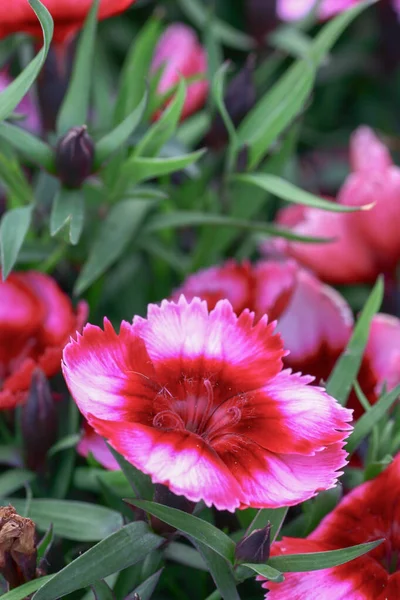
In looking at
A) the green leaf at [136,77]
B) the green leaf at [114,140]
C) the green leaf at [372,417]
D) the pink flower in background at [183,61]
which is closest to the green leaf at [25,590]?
the green leaf at [372,417]

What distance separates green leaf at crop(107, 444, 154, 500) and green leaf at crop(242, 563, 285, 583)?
0.08 meters

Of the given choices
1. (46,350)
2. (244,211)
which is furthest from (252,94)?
(46,350)

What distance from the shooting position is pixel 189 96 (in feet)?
3.34

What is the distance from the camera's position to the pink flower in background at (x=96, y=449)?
63cm

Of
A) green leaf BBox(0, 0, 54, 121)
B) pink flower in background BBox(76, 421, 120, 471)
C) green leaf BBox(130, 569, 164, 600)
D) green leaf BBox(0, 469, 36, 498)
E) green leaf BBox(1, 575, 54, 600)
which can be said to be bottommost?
green leaf BBox(0, 469, 36, 498)

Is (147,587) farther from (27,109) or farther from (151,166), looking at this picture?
(27,109)

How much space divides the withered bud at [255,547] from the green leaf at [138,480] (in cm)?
7

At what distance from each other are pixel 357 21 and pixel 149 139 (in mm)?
722

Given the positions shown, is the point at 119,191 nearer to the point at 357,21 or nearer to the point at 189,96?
the point at 189,96

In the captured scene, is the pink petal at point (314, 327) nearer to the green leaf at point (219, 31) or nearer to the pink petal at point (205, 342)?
the pink petal at point (205, 342)

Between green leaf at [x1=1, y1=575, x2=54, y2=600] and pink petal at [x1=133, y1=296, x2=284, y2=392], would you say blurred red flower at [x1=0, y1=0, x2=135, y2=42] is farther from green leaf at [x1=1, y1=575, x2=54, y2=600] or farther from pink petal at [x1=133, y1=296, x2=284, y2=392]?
green leaf at [x1=1, y1=575, x2=54, y2=600]

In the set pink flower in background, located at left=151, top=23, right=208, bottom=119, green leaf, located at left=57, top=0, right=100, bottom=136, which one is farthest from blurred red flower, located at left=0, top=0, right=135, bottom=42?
pink flower in background, located at left=151, top=23, right=208, bottom=119

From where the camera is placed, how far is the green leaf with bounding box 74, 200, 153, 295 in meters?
0.73

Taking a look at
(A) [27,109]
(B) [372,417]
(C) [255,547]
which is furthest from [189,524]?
(A) [27,109]
